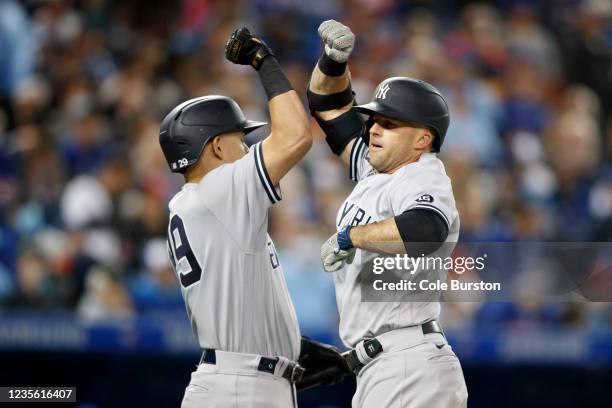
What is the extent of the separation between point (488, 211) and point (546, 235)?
0.49m

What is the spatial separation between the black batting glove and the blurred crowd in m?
2.78

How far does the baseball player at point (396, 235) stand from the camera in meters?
3.68

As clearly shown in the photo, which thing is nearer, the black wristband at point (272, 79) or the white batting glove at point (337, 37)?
the black wristband at point (272, 79)

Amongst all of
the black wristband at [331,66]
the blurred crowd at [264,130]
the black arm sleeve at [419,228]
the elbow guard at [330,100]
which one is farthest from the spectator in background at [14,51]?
the black arm sleeve at [419,228]

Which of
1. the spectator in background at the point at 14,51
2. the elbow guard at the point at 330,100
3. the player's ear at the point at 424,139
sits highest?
the spectator in background at the point at 14,51

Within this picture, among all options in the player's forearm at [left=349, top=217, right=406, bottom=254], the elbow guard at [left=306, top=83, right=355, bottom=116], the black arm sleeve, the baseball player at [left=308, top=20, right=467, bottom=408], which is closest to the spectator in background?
the elbow guard at [left=306, top=83, right=355, bottom=116]

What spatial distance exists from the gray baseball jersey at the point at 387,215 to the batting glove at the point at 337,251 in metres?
0.12

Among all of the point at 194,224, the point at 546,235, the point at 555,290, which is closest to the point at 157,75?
the point at 546,235

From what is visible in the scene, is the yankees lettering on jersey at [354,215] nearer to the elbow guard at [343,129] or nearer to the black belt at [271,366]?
the elbow guard at [343,129]

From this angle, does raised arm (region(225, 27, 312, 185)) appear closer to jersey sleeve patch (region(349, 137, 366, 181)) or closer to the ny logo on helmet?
the ny logo on helmet

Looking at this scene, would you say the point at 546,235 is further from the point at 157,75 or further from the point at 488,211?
the point at 157,75

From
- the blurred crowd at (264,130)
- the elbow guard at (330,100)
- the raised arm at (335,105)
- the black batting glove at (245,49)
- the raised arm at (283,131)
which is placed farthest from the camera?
the blurred crowd at (264,130)

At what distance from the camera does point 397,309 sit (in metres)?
3.80

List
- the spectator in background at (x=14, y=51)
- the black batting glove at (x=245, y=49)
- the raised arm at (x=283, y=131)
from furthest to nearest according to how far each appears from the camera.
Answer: the spectator in background at (x=14, y=51)
the black batting glove at (x=245, y=49)
the raised arm at (x=283, y=131)
